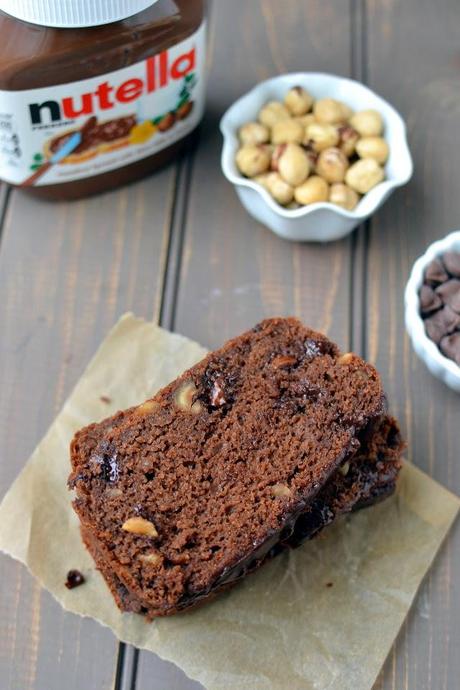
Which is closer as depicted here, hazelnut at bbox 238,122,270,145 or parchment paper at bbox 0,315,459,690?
parchment paper at bbox 0,315,459,690

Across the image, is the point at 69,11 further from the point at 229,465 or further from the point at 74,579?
the point at 74,579

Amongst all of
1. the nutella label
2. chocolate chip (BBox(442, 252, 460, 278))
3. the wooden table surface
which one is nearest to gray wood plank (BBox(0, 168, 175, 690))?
the wooden table surface

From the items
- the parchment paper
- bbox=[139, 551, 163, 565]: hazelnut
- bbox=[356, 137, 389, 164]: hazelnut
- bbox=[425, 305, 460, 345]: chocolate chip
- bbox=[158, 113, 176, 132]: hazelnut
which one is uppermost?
bbox=[158, 113, 176, 132]: hazelnut

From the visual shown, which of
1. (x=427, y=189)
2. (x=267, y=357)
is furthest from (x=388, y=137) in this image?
(x=267, y=357)

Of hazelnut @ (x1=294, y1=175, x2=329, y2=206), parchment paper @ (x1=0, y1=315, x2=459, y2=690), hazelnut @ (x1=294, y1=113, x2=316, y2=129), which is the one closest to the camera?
parchment paper @ (x1=0, y1=315, x2=459, y2=690)

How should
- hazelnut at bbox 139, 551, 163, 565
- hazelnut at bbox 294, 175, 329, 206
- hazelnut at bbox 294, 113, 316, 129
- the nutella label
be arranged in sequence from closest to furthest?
hazelnut at bbox 139, 551, 163, 565, the nutella label, hazelnut at bbox 294, 175, 329, 206, hazelnut at bbox 294, 113, 316, 129

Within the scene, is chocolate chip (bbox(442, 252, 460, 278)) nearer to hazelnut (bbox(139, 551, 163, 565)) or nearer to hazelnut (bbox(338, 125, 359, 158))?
hazelnut (bbox(338, 125, 359, 158))
